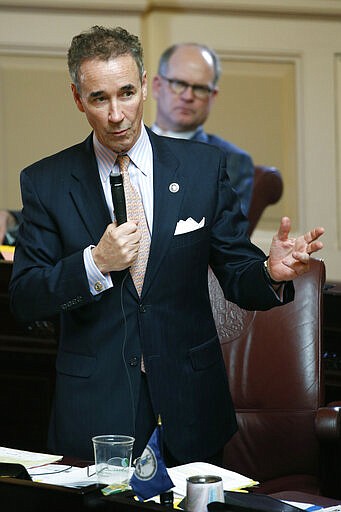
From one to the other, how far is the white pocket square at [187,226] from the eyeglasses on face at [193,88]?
88.9 inches

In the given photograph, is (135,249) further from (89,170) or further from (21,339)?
(21,339)

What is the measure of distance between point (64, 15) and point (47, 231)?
11.5 feet

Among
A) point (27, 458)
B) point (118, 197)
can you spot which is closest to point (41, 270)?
point (118, 197)

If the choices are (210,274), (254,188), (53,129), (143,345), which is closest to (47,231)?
(143,345)

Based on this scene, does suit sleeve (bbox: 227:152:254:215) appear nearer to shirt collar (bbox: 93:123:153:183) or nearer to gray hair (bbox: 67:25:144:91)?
shirt collar (bbox: 93:123:153:183)

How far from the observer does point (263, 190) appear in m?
4.56

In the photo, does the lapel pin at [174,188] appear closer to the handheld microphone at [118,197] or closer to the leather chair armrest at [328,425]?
the handheld microphone at [118,197]

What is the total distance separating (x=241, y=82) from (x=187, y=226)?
3501 mm

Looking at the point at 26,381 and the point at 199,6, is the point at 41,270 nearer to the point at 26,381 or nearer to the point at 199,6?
the point at 26,381

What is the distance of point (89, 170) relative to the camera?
7.60 ft

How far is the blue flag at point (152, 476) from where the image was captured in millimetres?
1636

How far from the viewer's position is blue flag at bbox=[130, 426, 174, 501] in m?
1.64

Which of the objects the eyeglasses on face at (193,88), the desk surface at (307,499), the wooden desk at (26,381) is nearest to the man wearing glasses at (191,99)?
the eyeglasses on face at (193,88)

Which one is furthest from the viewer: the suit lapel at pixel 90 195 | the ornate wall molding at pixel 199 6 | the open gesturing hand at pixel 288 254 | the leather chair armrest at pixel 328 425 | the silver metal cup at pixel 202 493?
the ornate wall molding at pixel 199 6
